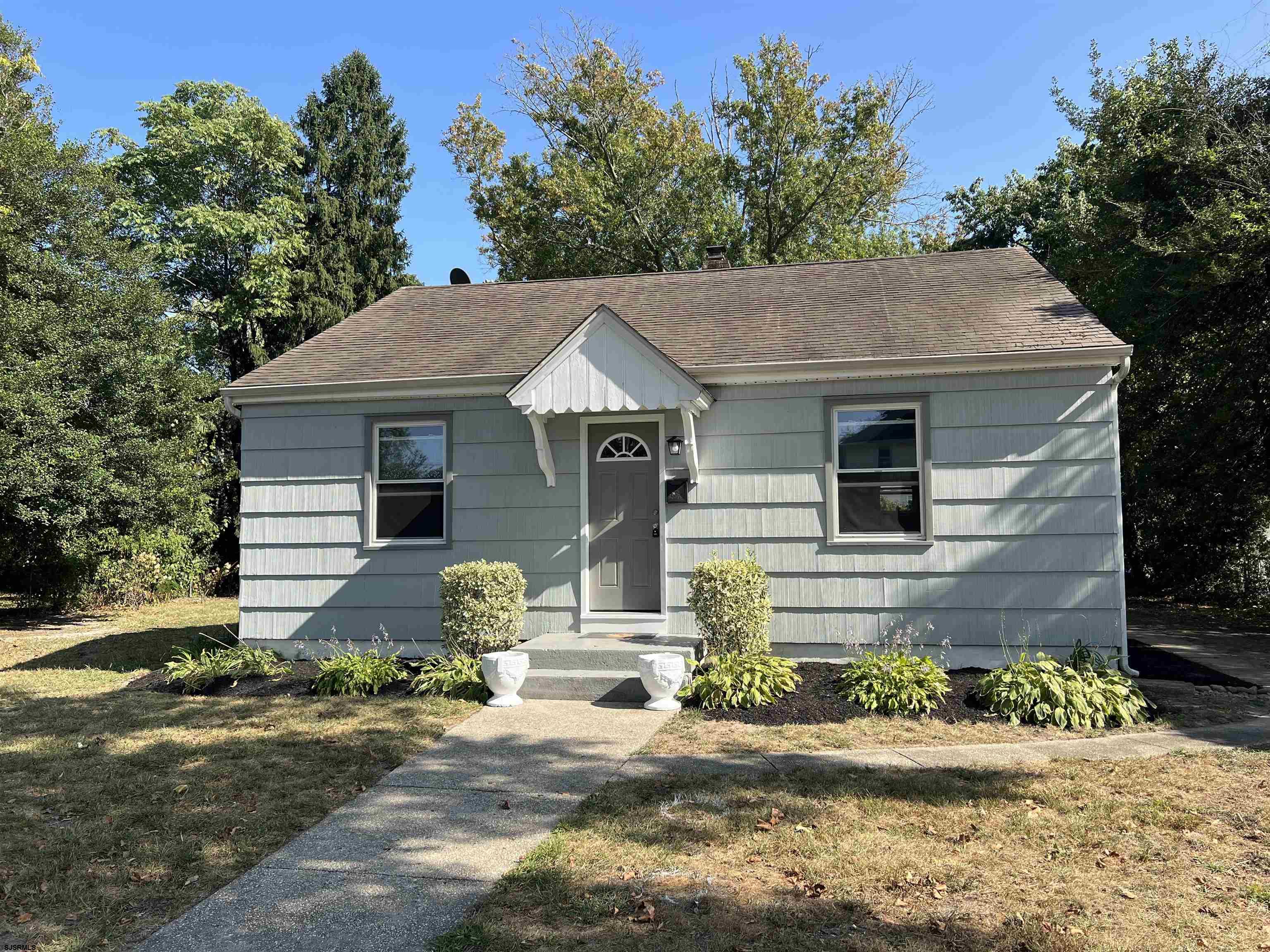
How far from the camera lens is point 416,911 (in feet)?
12.4

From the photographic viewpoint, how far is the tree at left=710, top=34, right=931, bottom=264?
963 inches

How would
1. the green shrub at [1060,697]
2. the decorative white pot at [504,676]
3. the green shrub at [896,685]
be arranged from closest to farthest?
the green shrub at [1060,697], the green shrub at [896,685], the decorative white pot at [504,676]

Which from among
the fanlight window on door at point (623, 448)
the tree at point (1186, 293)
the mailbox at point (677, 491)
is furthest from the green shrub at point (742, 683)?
the tree at point (1186, 293)

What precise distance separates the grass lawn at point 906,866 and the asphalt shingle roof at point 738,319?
491cm

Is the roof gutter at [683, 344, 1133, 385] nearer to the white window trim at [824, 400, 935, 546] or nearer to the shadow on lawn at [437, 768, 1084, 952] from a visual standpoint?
the white window trim at [824, 400, 935, 546]

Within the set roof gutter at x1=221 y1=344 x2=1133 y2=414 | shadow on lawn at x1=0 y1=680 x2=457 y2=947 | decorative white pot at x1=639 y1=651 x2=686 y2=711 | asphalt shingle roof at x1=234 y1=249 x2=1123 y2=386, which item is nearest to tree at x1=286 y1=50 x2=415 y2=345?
asphalt shingle roof at x1=234 y1=249 x2=1123 y2=386

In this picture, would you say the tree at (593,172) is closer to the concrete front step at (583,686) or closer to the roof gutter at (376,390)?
the roof gutter at (376,390)

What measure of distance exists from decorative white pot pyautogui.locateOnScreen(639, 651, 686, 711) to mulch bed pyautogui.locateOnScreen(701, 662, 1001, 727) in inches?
14.6

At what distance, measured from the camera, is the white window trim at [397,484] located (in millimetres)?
10023

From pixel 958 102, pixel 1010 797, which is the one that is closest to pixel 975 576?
pixel 1010 797

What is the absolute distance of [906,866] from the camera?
13.7 feet

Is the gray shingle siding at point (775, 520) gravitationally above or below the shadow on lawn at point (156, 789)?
above

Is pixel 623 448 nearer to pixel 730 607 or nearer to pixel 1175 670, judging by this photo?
pixel 730 607

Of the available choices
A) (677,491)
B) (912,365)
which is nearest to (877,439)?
(912,365)
